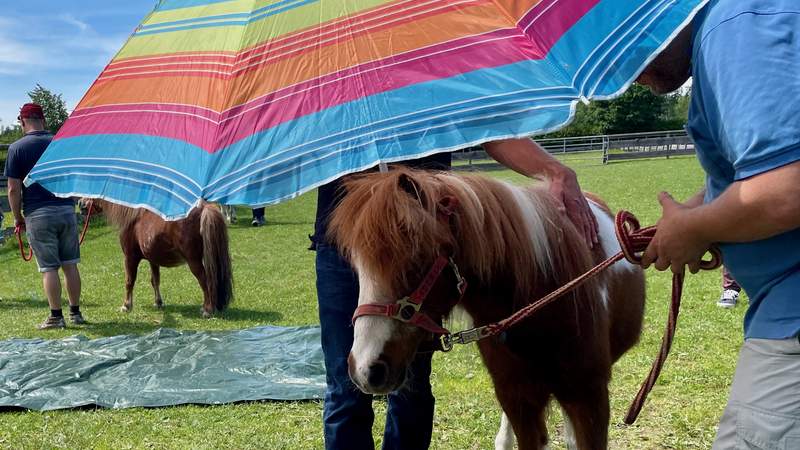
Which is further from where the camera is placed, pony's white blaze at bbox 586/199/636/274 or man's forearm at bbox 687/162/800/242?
pony's white blaze at bbox 586/199/636/274

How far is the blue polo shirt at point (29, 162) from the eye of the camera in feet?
22.5

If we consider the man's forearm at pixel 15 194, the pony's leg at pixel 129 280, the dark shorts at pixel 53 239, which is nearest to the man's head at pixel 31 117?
the man's forearm at pixel 15 194

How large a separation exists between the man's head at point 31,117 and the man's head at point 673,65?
7161 mm

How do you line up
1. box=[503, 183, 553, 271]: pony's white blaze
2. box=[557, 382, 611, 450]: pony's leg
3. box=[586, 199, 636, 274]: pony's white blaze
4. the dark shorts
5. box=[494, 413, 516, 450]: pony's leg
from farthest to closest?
1. the dark shorts
2. box=[494, 413, 516, 450]: pony's leg
3. box=[586, 199, 636, 274]: pony's white blaze
4. box=[557, 382, 611, 450]: pony's leg
5. box=[503, 183, 553, 271]: pony's white blaze

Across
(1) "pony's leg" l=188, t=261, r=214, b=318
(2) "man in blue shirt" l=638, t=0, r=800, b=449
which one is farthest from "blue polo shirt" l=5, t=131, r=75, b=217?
(2) "man in blue shirt" l=638, t=0, r=800, b=449

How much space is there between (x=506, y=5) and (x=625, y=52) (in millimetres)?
524

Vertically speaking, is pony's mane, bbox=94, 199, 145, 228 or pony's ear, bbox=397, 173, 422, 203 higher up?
pony's ear, bbox=397, 173, 422, 203

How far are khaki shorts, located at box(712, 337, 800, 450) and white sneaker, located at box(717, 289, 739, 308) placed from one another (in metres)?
6.12

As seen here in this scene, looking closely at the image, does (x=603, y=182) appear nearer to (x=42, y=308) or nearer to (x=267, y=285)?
(x=267, y=285)

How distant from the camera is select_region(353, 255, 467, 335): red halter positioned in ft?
5.98

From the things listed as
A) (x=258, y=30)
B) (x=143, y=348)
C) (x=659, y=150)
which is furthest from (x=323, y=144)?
(x=659, y=150)

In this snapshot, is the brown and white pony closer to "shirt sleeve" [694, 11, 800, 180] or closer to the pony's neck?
"shirt sleeve" [694, 11, 800, 180]

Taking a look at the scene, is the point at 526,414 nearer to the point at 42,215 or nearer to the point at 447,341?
the point at 447,341

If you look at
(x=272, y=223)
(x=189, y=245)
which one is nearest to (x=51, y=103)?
(x=272, y=223)
